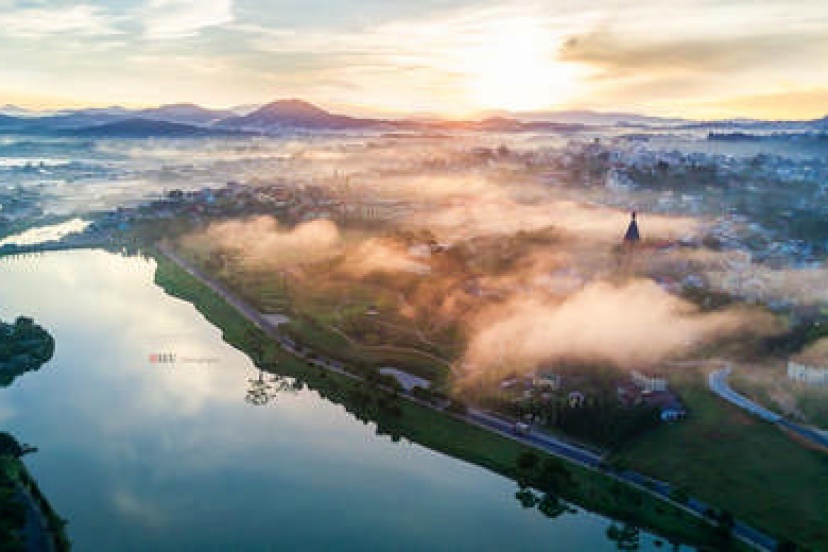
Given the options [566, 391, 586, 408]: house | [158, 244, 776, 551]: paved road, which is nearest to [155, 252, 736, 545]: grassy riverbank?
[158, 244, 776, 551]: paved road

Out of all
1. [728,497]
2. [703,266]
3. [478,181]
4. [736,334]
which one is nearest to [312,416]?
[728,497]

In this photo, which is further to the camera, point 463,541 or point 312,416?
point 312,416

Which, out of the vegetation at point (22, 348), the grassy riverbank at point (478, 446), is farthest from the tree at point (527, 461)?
the vegetation at point (22, 348)

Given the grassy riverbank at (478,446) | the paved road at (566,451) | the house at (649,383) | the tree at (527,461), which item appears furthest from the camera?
the house at (649,383)

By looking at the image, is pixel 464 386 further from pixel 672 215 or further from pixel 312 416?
pixel 672 215

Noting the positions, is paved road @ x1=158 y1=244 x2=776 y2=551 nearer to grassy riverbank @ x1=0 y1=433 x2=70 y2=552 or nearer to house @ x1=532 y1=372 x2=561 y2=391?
house @ x1=532 y1=372 x2=561 y2=391

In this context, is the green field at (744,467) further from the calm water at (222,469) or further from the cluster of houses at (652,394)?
the calm water at (222,469)
